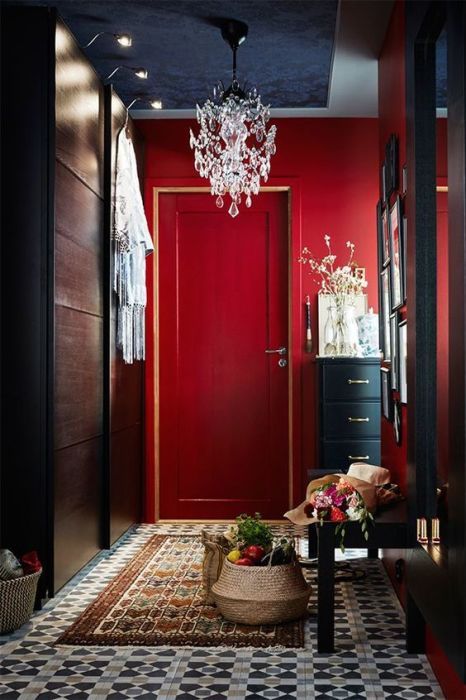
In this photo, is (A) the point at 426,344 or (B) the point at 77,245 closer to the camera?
(A) the point at 426,344

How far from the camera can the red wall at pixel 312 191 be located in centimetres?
621

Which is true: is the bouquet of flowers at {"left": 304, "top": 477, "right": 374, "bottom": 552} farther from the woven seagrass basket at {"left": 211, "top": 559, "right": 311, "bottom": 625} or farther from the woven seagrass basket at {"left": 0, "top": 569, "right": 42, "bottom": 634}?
the woven seagrass basket at {"left": 0, "top": 569, "right": 42, "bottom": 634}

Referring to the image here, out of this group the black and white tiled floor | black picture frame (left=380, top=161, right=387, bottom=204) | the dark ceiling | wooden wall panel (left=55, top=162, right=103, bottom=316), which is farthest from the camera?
black picture frame (left=380, top=161, right=387, bottom=204)

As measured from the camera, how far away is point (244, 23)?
14.8ft

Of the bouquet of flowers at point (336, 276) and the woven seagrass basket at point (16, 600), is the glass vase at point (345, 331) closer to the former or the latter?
the bouquet of flowers at point (336, 276)

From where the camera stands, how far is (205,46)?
4.88m

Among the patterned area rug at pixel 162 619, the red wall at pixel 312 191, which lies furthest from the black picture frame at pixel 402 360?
the red wall at pixel 312 191

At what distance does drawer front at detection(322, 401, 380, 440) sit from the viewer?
5539mm

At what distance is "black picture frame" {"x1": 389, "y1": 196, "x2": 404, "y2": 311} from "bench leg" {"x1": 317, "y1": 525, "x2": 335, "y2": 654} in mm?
1094

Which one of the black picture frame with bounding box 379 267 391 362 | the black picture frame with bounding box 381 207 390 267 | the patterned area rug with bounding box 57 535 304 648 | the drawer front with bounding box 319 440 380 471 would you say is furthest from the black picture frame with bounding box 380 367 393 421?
the patterned area rug with bounding box 57 535 304 648

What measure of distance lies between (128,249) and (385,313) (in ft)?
5.37

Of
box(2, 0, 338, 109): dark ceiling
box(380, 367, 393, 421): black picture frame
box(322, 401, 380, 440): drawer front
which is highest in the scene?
box(2, 0, 338, 109): dark ceiling

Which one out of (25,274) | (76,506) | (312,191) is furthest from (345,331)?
(25,274)

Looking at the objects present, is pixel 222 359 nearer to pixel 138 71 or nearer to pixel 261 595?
pixel 138 71
